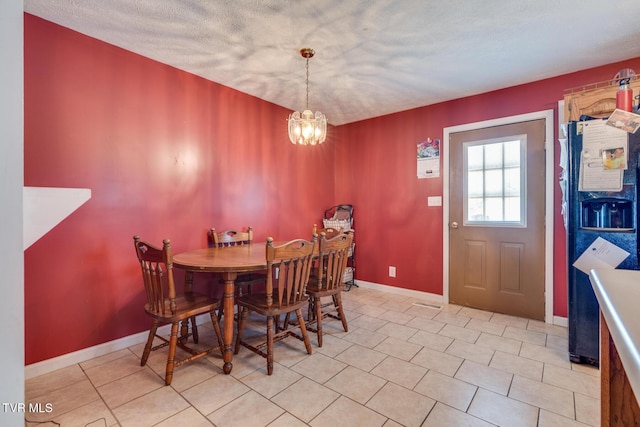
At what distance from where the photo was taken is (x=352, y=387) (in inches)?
72.1

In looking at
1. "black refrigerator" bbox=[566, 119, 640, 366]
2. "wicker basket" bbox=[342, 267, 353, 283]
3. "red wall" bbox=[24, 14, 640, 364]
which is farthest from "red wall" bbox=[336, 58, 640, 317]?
"black refrigerator" bbox=[566, 119, 640, 366]

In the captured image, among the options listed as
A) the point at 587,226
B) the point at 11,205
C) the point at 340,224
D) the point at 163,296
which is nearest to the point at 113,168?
the point at 163,296

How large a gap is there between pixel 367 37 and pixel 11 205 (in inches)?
87.3

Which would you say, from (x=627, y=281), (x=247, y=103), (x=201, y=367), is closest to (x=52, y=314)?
(x=201, y=367)

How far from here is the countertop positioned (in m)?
0.50

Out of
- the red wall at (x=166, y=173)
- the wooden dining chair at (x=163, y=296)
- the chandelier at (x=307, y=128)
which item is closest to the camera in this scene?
the wooden dining chair at (x=163, y=296)

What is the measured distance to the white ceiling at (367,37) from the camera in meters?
1.85

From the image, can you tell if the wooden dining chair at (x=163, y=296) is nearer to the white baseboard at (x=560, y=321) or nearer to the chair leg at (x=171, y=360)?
the chair leg at (x=171, y=360)

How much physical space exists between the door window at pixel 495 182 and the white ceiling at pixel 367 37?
64 centimetres

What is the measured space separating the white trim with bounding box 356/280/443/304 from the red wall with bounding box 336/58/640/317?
5 cm

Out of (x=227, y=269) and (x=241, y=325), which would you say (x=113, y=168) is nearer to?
(x=227, y=269)

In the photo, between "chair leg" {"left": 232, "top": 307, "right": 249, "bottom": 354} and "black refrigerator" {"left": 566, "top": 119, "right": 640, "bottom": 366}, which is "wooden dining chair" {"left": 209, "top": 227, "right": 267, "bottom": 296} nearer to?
"chair leg" {"left": 232, "top": 307, "right": 249, "bottom": 354}

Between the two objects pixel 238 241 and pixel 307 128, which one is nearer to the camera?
pixel 307 128

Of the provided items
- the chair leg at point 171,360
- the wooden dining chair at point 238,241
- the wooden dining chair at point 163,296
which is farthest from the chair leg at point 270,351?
the wooden dining chair at point 238,241
